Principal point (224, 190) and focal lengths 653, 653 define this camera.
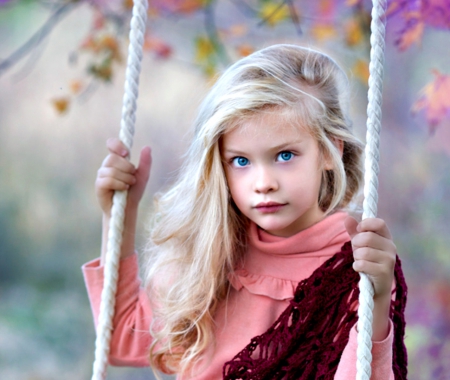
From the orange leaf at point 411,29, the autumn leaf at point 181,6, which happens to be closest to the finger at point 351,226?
the orange leaf at point 411,29

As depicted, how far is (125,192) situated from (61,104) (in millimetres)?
1439

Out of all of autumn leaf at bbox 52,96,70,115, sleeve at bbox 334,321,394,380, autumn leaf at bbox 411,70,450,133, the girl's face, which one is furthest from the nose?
autumn leaf at bbox 52,96,70,115

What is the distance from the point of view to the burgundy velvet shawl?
108 cm

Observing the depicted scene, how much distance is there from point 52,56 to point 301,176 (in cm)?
187

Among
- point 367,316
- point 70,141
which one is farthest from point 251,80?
point 70,141

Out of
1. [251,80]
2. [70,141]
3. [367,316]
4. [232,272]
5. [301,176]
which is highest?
[70,141]

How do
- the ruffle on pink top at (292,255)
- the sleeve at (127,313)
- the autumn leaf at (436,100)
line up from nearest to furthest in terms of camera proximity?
the ruffle on pink top at (292,255) < the sleeve at (127,313) < the autumn leaf at (436,100)

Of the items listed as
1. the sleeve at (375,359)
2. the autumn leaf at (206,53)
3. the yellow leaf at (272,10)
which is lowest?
the sleeve at (375,359)

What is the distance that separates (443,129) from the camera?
2227mm

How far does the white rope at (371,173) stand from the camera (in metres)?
0.91

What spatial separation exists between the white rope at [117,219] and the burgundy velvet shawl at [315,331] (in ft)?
0.72

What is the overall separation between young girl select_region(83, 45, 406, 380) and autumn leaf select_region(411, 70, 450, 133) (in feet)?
2.83

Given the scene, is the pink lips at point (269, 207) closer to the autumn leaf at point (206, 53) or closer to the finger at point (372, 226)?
the finger at point (372, 226)

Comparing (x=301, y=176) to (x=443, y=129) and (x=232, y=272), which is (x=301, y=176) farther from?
(x=443, y=129)
